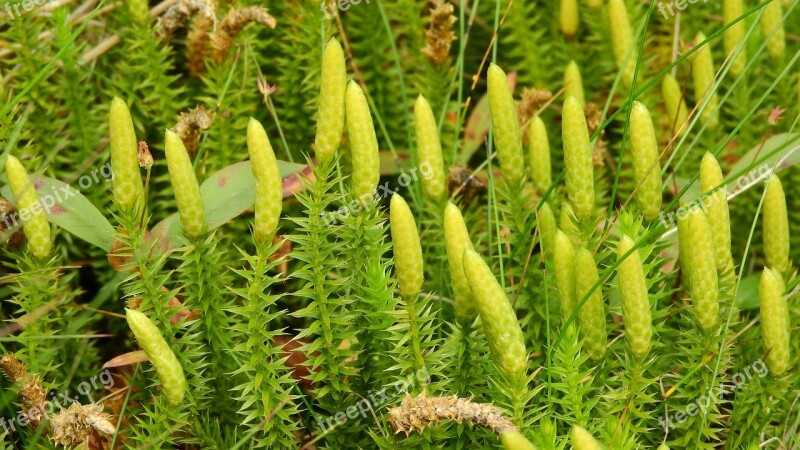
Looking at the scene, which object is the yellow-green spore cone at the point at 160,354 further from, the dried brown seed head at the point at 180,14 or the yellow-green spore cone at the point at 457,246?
the dried brown seed head at the point at 180,14

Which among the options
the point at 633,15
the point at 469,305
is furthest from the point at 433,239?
the point at 633,15

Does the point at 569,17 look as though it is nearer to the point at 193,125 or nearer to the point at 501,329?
the point at 193,125

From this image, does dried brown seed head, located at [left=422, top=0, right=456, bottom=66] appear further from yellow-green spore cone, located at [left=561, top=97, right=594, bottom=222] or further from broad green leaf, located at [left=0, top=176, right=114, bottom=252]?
broad green leaf, located at [left=0, top=176, right=114, bottom=252]

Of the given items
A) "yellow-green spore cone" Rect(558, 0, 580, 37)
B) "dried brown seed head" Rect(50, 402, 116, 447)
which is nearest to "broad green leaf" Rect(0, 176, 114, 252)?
"dried brown seed head" Rect(50, 402, 116, 447)

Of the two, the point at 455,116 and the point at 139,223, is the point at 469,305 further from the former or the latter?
the point at 455,116

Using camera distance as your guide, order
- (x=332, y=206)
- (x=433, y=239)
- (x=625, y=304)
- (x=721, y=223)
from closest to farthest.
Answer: (x=625, y=304), (x=721, y=223), (x=433, y=239), (x=332, y=206)

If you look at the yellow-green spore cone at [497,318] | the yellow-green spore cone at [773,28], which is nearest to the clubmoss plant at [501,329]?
the yellow-green spore cone at [497,318]

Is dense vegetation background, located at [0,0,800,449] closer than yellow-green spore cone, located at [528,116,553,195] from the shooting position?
Yes
